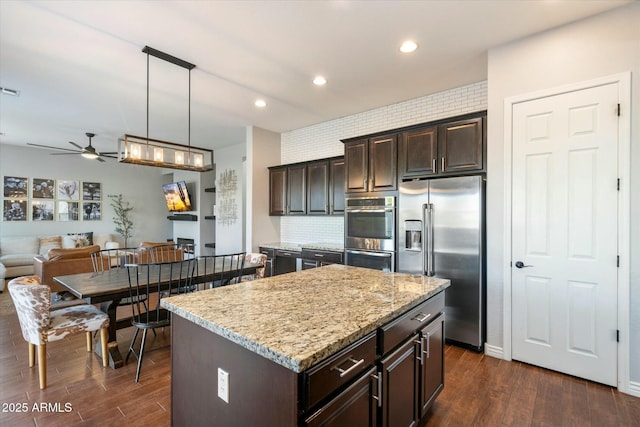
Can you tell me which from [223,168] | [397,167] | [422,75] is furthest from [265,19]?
[223,168]

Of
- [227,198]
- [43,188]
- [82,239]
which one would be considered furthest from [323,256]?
[43,188]

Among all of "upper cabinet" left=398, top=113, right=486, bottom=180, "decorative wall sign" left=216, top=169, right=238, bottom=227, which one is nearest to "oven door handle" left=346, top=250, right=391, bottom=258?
"upper cabinet" left=398, top=113, right=486, bottom=180

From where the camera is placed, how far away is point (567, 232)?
257 centimetres

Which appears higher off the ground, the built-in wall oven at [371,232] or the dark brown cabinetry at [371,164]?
the dark brown cabinetry at [371,164]

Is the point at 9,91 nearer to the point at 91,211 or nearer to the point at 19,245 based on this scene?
the point at 19,245

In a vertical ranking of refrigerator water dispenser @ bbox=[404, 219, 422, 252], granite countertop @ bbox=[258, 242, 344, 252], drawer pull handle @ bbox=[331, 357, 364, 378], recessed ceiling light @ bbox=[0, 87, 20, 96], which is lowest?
drawer pull handle @ bbox=[331, 357, 364, 378]

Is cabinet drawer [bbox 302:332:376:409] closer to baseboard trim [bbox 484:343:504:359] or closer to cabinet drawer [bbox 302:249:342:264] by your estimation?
baseboard trim [bbox 484:343:504:359]

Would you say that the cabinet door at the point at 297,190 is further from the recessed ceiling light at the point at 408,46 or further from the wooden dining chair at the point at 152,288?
the recessed ceiling light at the point at 408,46

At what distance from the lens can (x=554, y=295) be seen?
2.62 metres

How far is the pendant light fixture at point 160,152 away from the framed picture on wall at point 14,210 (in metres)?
6.30

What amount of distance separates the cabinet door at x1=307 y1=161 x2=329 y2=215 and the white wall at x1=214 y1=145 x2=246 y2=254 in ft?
6.17

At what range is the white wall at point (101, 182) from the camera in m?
7.03

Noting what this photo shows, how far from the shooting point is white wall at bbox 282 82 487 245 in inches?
154

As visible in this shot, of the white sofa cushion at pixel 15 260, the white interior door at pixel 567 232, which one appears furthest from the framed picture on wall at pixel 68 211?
the white interior door at pixel 567 232
